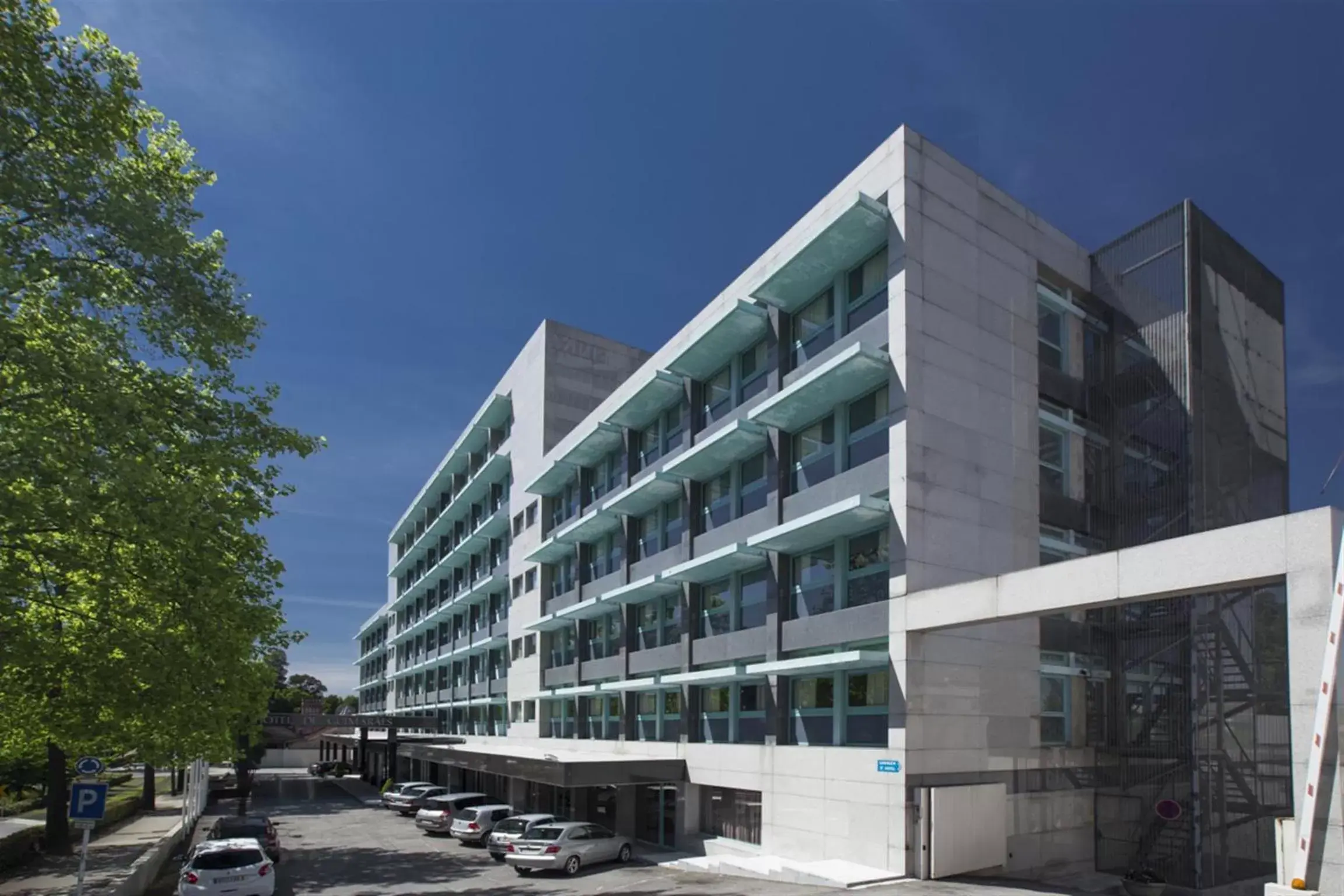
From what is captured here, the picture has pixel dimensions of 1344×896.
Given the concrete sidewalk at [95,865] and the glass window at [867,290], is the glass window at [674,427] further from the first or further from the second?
the concrete sidewalk at [95,865]

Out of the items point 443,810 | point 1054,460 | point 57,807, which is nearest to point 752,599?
point 1054,460

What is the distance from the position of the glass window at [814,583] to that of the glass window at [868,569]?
805 millimetres

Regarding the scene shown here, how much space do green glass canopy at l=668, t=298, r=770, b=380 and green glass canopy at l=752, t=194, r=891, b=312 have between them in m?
0.98

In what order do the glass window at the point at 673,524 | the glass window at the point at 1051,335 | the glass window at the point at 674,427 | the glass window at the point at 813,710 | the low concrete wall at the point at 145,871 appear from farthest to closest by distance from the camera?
the glass window at the point at 674,427 < the glass window at the point at 673,524 < the glass window at the point at 1051,335 < the glass window at the point at 813,710 < the low concrete wall at the point at 145,871

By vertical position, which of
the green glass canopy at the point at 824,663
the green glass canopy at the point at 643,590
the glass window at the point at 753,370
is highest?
the glass window at the point at 753,370

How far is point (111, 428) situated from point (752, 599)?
19.2 meters

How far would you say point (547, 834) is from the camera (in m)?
27.3

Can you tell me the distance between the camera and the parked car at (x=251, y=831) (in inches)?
1110

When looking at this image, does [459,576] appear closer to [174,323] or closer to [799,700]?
[799,700]

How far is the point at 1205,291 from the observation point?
26594 mm

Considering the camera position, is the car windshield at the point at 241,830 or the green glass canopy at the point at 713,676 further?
the green glass canopy at the point at 713,676

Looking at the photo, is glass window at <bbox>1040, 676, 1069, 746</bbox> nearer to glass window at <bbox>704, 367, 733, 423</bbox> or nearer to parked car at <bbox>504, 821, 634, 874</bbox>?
parked car at <bbox>504, 821, 634, 874</bbox>

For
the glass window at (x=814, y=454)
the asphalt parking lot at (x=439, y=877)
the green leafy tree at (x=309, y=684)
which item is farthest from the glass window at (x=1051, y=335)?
the green leafy tree at (x=309, y=684)

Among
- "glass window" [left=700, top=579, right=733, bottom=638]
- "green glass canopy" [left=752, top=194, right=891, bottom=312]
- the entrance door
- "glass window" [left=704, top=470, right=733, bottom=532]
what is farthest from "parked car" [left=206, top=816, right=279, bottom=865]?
"green glass canopy" [left=752, top=194, right=891, bottom=312]
